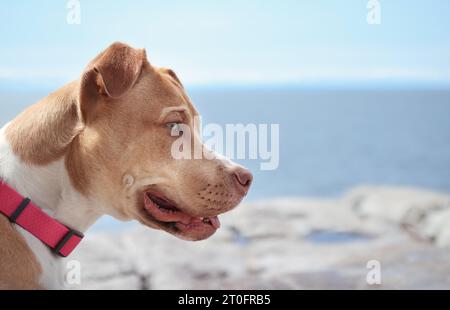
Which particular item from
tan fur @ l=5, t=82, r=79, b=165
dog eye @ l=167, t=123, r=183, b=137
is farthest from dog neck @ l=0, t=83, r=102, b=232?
dog eye @ l=167, t=123, r=183, b=137

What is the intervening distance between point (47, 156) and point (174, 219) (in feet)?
1.66

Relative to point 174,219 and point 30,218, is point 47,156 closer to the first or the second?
point 30,218

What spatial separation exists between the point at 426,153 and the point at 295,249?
11.4 meters

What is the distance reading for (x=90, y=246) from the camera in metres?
5.80

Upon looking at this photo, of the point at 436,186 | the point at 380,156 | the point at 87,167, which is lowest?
the point at 87,167

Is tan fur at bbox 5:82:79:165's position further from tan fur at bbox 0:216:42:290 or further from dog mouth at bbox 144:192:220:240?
dog mouth at bbox 144:192:220:240

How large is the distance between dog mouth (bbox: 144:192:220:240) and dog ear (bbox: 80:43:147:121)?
1.25 ft

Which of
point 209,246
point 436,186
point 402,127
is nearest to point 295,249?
point 209,246

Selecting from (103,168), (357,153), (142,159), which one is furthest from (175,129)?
(357,153)

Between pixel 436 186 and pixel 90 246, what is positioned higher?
pixel 436 186

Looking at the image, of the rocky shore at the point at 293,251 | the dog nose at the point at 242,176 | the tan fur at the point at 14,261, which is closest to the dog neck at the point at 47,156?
the tan fur at the point at 14,261
